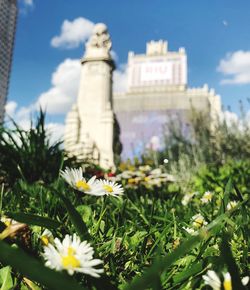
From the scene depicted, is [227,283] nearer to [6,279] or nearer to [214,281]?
[214,281]

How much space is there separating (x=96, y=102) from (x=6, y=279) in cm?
1382

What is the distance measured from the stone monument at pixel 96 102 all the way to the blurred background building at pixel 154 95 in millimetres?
26801

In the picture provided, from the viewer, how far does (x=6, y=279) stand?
0.51 metres

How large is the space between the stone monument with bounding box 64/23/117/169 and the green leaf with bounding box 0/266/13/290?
1316 centimetres

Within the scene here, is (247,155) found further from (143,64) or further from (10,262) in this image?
(143,64)

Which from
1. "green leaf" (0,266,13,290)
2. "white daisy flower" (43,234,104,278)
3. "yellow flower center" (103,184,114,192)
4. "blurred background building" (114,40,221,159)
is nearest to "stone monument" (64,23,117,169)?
"yellow flower center" (103,184,114,192)

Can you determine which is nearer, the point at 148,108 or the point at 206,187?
the point at 206,187

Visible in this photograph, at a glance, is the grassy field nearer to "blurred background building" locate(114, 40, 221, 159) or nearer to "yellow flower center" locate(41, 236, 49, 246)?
"yellow flower center" locate(41, 236, 49, 246)

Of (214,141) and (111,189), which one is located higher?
(214,141)

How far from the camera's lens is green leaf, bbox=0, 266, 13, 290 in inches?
19.8

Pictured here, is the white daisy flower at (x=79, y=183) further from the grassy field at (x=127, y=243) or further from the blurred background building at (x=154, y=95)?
the blurred background building at (x=154, y=95)

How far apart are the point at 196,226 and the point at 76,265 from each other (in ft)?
1.75

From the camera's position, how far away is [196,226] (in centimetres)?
84

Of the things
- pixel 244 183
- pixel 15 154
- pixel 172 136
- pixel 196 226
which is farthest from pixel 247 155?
pixel 196 226
